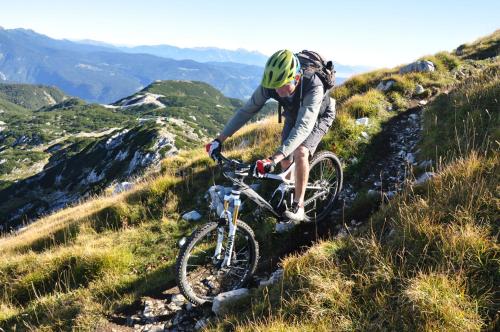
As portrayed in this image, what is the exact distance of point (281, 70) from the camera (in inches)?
246

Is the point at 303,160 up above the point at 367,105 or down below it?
below

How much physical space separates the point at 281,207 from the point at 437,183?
303 centimetres

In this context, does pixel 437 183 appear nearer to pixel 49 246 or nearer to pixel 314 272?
pixel 314 272

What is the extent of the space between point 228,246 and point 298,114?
2.71 metres

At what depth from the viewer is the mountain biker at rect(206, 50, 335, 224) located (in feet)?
20.6

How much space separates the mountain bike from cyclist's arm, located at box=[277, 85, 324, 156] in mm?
719

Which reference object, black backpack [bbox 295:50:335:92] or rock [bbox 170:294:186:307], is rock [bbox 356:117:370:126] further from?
rock [bbox 170:294:186:307]

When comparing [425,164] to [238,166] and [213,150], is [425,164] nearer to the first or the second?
[238,166]

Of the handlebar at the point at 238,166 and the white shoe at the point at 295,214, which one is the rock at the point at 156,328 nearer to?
the handlebar at the point at 238,166

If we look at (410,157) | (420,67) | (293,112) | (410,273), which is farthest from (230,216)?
(420,67)

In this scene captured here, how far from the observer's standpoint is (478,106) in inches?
383

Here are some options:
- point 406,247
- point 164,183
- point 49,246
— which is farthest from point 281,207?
point 49,246

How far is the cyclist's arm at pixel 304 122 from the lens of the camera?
626 cm

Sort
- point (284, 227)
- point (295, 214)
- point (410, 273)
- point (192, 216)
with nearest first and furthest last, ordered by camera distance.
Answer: point (410, 273) < point (295, 214) < point (284, 227) < point (192, 216)
